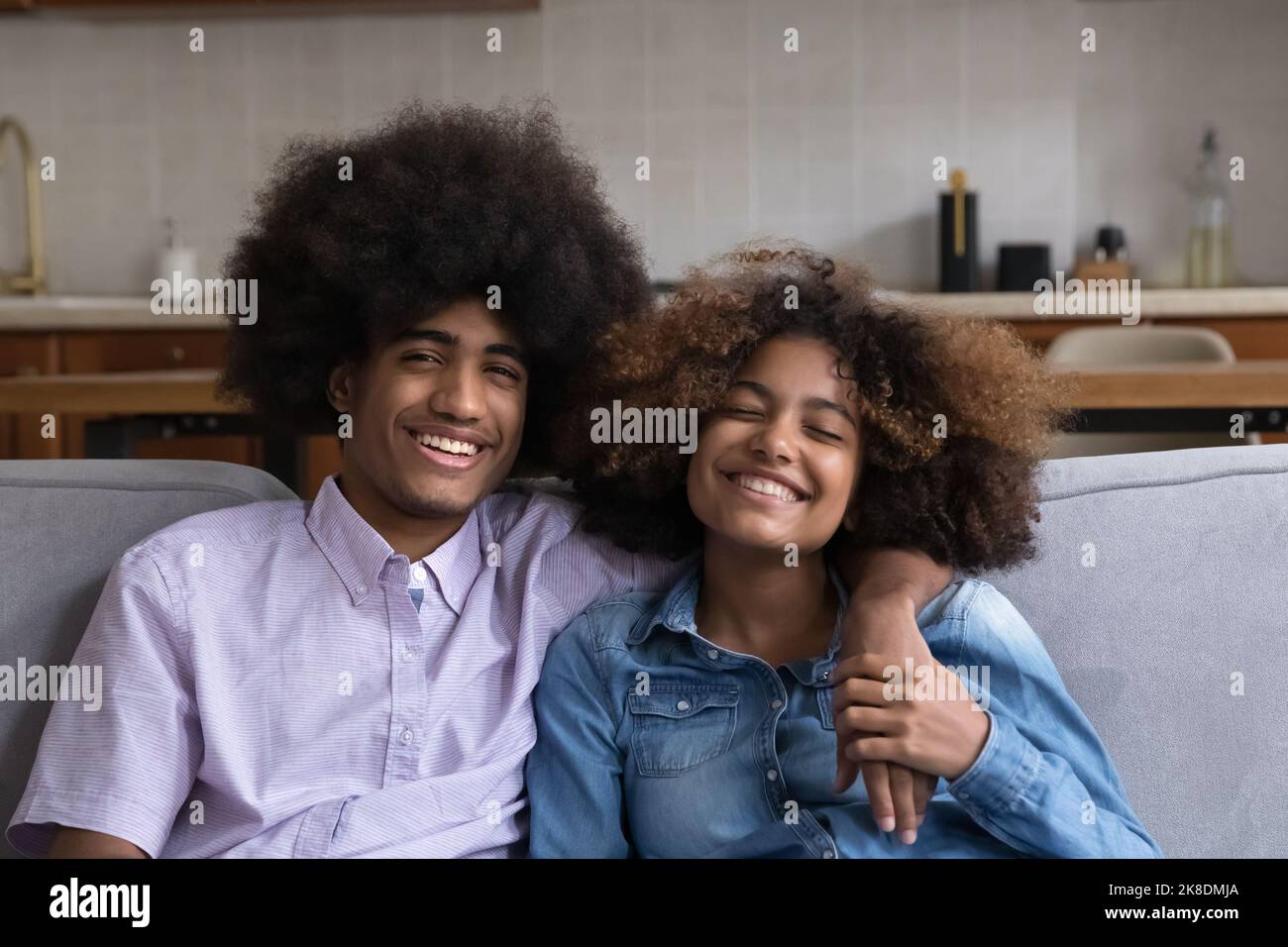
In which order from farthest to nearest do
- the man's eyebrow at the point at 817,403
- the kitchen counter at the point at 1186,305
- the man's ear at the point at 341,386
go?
the kitchen counter at the point at 1186,305
the man's ear at the point at 341,386
the man's eyebrow at the point at 817,403

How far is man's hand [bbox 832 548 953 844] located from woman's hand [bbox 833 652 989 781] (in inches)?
0.5

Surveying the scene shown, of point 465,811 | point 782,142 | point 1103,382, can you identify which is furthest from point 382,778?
point 782,142

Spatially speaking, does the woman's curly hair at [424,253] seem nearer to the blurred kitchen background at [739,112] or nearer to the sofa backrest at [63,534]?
the sofa backrest at [63,534]

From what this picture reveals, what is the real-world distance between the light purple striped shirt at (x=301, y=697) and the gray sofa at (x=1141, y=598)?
142 mm

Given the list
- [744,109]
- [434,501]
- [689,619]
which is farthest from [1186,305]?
[434,501]

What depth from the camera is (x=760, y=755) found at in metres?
1.19

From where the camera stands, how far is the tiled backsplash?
4121mm

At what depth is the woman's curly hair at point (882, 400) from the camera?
1275mm

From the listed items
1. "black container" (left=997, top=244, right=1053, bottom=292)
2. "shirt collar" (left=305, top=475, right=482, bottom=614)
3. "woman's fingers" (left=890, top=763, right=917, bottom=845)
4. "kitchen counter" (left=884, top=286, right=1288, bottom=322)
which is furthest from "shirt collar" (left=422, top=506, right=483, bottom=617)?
"black container" (left=997, top=244, right=1053, bottom=292)

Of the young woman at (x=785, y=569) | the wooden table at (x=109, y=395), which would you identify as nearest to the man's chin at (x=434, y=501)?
the young woman at (x=785, y=569)

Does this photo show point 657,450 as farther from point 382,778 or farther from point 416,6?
point 416,6

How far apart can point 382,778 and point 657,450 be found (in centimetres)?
41

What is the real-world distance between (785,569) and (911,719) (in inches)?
11.1

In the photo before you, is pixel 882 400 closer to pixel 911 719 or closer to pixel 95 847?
pixel 911 719
